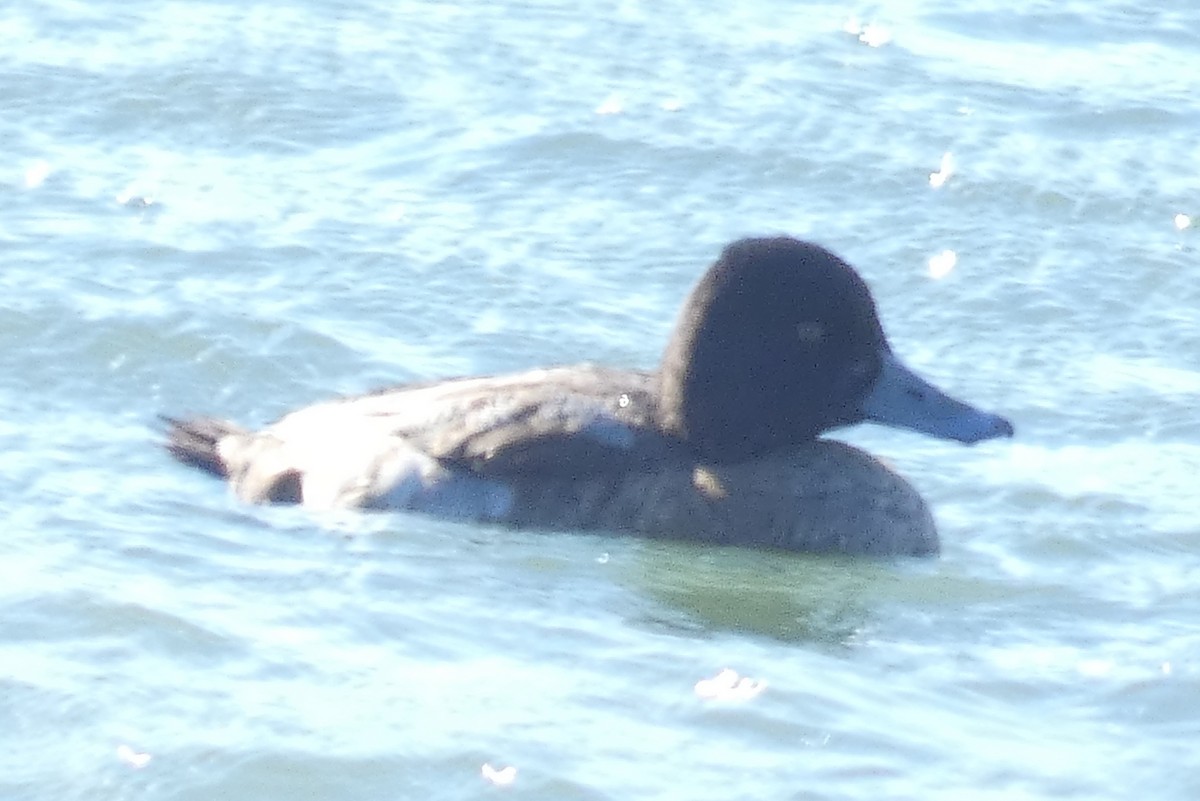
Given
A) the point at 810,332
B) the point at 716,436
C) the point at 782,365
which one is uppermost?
the point at 810,332

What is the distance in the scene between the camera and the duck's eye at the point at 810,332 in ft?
27.8

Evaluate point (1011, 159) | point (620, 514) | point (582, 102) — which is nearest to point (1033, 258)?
point (1011, 159)

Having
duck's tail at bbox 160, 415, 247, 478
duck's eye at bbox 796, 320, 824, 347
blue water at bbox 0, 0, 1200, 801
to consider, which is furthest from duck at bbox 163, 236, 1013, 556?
duck's tail at bbox 160, 415, 247, 478

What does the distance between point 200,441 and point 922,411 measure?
238 centimetres

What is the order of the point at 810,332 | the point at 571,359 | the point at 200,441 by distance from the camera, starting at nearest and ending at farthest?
the point at 810,332 → the point at 200,441 → the point at 571,359

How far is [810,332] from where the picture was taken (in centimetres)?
848

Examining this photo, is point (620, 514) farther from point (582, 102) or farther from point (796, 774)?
point (582, 102)

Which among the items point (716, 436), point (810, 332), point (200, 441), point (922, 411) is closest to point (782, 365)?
point (810, 332)

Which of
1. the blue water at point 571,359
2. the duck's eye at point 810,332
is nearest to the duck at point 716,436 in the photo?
the duck's eye at point 810,332

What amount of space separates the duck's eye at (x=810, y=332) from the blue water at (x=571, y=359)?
2.39 feet

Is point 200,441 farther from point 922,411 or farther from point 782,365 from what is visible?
point 922,411

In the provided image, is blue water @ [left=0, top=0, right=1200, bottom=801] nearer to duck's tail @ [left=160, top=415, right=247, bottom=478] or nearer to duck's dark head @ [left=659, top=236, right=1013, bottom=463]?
duck's tail @ [left=160, top=415, right=247, bottom=478]

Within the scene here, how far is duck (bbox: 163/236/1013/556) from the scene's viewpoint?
27.3 feet

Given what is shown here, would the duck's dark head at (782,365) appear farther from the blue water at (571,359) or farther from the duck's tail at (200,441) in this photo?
the duck's tail at (200,441)
